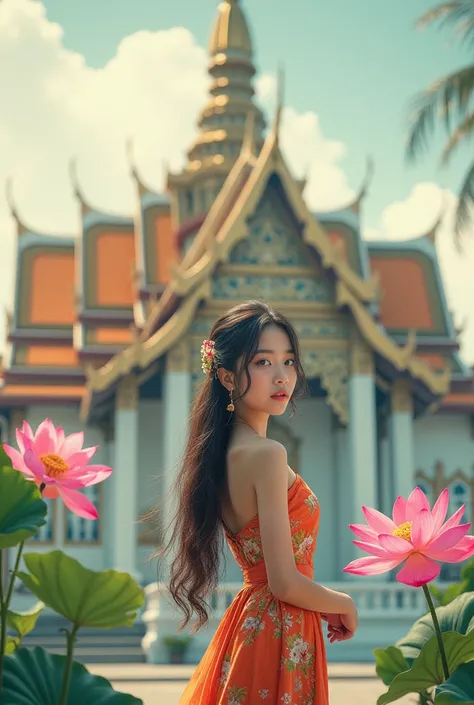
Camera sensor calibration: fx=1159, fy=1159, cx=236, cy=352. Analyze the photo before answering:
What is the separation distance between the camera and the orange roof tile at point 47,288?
55.1ft

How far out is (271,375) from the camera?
2.82m

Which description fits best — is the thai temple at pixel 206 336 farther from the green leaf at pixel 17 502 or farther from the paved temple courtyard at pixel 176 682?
the green leaf at pixel 17 502

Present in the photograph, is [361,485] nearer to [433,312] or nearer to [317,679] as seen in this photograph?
[433,312]

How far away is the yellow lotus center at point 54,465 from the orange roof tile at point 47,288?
14.3m

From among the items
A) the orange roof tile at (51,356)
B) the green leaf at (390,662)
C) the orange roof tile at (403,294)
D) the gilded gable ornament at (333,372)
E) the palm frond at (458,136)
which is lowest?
the green leaf at (390,662)

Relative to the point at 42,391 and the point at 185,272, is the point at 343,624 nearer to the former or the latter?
the point at 185,272

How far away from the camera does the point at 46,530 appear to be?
596 inches

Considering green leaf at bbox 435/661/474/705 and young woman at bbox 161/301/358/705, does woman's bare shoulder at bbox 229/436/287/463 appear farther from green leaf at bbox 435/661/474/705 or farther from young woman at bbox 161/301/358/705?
green leaf at bbox 435/661/474/705

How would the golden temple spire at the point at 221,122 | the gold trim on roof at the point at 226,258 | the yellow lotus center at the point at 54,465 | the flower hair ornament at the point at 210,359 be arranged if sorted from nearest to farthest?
1. the yellow lotus center at the point at 54,465
2. the flower hair ornament at the point at 210,359
3. the gold trim on roof at the point at 226,258
4. the golden temple spire at the point at 221,122

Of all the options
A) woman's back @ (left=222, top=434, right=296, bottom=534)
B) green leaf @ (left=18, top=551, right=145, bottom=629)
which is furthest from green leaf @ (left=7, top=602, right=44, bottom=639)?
green leaf @ (left=18, top=551, right=145, bottom=629)

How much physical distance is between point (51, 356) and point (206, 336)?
2817mm

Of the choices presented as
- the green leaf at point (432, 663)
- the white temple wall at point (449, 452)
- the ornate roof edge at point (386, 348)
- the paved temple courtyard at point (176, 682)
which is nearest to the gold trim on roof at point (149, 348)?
the ornate roof edge at point (386, 348)

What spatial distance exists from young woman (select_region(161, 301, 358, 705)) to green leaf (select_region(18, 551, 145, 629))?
0.47 meters

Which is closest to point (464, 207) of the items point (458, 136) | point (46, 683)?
point (458, 136)
